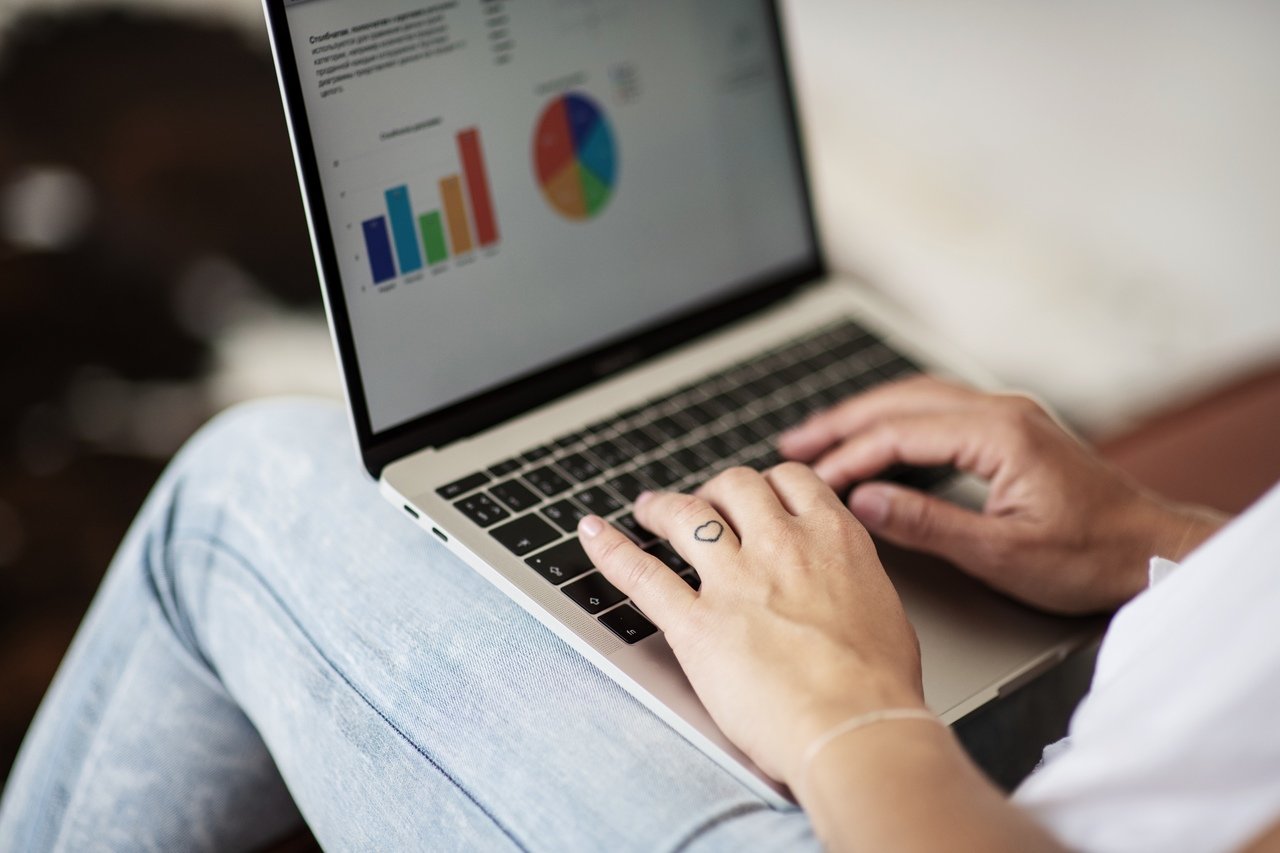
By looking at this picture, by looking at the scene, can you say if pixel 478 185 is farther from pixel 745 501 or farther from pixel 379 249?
pixel 745 501

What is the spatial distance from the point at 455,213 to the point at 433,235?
23 mm

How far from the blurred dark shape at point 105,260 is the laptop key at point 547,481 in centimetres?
85

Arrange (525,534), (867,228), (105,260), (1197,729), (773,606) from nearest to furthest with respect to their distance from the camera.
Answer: (1197,729) → (773,606) → (525,534) → (105,260) → (867,228)

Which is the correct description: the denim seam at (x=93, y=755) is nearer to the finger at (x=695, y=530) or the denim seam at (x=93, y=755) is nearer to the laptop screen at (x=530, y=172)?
the laptop screen at (x=530, y=172)

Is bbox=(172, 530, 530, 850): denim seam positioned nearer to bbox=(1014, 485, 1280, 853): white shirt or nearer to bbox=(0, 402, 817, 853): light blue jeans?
bbox=(0, 402, 817, 853): light blue jeans

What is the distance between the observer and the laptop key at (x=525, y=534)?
0.60 metres

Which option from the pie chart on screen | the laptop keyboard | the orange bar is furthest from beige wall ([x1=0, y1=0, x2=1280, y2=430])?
the orange bar

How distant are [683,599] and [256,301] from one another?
104 cm

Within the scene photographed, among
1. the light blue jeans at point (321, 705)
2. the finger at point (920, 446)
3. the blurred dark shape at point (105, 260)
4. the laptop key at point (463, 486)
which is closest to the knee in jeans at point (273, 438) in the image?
the light blue jeans at point (321, 705)

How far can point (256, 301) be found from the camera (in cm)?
140

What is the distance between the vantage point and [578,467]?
26.7 inches

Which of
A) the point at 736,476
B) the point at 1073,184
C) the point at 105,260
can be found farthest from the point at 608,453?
the point at 1073,184

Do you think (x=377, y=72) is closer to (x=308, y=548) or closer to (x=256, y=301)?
(x=308, y=548)

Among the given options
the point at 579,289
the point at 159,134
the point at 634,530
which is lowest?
the point at 634,530
